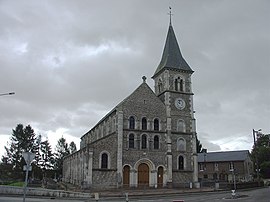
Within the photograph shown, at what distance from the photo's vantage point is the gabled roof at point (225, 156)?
6788cm

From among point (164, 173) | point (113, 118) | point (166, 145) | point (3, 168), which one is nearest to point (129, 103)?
point (113, 118)

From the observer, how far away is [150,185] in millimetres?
39812

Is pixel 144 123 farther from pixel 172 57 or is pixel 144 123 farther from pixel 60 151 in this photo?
pixel 60 151

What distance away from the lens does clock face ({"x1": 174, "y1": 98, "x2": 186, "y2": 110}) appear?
147 ft

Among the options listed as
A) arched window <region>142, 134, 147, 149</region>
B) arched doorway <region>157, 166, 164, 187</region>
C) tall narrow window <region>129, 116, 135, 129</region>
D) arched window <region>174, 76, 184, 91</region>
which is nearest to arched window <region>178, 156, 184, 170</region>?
arched doorway <region>157, 166, 164, 187</region>

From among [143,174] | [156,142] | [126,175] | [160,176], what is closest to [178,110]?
[156,142]

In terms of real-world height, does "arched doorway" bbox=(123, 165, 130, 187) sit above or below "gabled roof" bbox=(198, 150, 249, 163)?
below

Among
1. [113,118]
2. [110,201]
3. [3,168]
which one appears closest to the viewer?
[110,201]

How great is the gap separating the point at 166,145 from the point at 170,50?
51.4 ft

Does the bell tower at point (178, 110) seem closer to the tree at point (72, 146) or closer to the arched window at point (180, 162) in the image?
the arched window at point (180, 162)

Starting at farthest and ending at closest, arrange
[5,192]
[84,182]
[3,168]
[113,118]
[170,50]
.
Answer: [3,168] → [170,50] → [113,118] → [84,182] → [5,192]

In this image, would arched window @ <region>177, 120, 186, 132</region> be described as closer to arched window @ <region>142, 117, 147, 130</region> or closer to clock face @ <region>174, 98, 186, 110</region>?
clock face @ <region>174, 98, 186, 110</region>

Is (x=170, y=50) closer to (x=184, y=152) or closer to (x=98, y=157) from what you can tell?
(x=184, y=152)

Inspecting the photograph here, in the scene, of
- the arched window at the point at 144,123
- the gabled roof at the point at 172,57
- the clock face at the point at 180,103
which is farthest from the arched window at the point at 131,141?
the gabled roof at the point at 172,57
